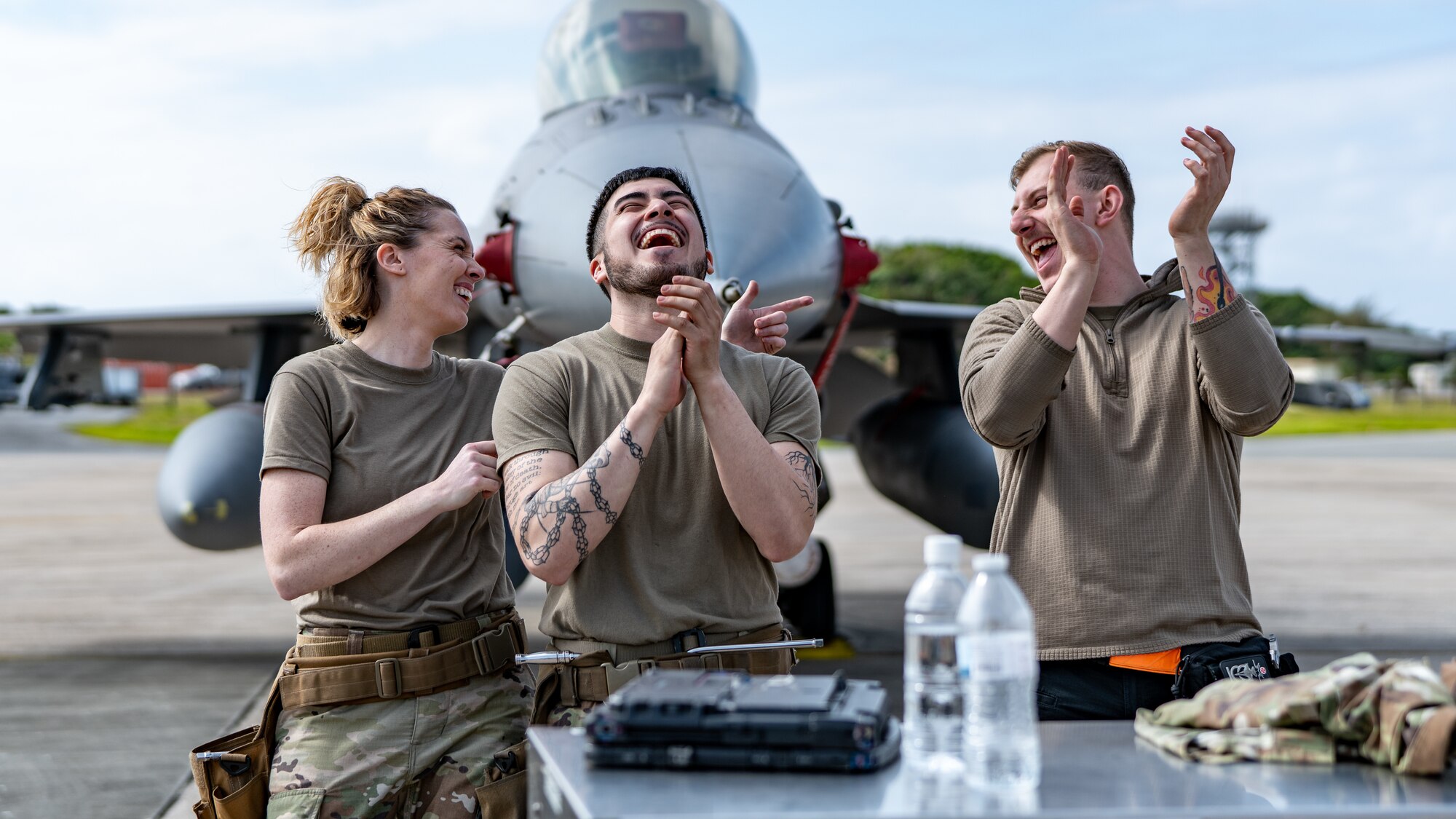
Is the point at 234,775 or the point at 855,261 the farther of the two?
the point at 855,261

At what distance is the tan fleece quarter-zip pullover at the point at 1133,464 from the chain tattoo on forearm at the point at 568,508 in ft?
2.51

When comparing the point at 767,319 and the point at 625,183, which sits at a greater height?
the point at 625,183

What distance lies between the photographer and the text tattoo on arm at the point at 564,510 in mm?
2059

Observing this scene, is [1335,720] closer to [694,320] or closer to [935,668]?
[935,668]

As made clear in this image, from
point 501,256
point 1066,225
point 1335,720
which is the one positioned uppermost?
point 501,256

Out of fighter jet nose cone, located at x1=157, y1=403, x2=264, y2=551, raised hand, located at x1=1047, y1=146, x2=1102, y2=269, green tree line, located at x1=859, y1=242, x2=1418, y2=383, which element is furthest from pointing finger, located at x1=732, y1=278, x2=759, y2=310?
green tree line, located at x1=859, y1=242, x2=1418, y2=383

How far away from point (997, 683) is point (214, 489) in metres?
5.35

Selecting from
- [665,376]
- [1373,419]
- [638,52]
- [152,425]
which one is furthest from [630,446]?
[1373,419]

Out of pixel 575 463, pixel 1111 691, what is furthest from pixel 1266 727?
pixel 575 463

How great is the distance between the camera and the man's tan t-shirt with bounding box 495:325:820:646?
7.27 feet

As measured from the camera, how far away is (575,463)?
2.25 meters

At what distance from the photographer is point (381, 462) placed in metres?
2.44

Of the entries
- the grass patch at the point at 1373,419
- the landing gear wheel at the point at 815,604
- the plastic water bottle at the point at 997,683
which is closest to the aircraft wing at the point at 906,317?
the landing gear wheel at the point at 815,604

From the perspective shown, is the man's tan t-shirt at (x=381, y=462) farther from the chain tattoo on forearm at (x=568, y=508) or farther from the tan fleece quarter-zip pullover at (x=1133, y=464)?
the tan fleece quarter-zip pullover at (x=1133, y=464)
